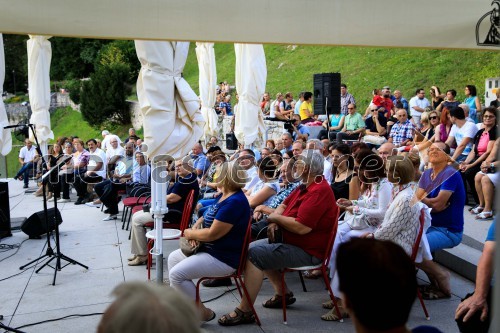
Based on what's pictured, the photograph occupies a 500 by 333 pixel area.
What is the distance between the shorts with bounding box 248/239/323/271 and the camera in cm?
471

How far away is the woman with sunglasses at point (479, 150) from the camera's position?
7609 mm

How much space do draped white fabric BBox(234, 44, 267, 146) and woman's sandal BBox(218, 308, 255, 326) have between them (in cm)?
516

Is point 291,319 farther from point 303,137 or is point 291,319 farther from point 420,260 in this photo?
point 303,137

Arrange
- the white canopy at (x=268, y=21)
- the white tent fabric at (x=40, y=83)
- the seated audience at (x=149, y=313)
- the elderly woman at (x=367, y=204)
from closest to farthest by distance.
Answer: the seated audience at (x=149, y=313), the white canopy at (x=268, y=21), the elderly woman at (x=367, y=204), the white tent fabric at (x=40, y=83)

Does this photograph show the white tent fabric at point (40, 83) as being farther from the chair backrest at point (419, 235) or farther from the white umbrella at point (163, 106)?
the chair backrest at point (419, 235)

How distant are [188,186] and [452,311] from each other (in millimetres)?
3343

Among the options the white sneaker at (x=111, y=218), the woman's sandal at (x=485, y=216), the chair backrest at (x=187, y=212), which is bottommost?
the white sneaker at (x=111, y=218)

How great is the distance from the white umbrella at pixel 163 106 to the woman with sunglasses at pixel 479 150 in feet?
15.5

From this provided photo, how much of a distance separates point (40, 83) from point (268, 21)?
33.3 ft

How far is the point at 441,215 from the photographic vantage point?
5266 mm

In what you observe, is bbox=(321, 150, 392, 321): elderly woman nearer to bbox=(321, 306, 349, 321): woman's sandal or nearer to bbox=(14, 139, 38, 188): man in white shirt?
bbox=(321, 306, 349, 321): woman's sandal

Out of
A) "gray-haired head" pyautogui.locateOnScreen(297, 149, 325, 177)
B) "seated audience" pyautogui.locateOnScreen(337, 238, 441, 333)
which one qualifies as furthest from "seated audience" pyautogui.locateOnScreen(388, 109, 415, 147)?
"seated audience" pyautogui.locateOnScreen(337, 238, 441, 333)

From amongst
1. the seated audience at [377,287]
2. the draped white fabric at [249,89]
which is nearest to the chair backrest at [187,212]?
the draped white fabric at [249,89]

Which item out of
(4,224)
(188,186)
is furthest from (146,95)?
(4,224)
